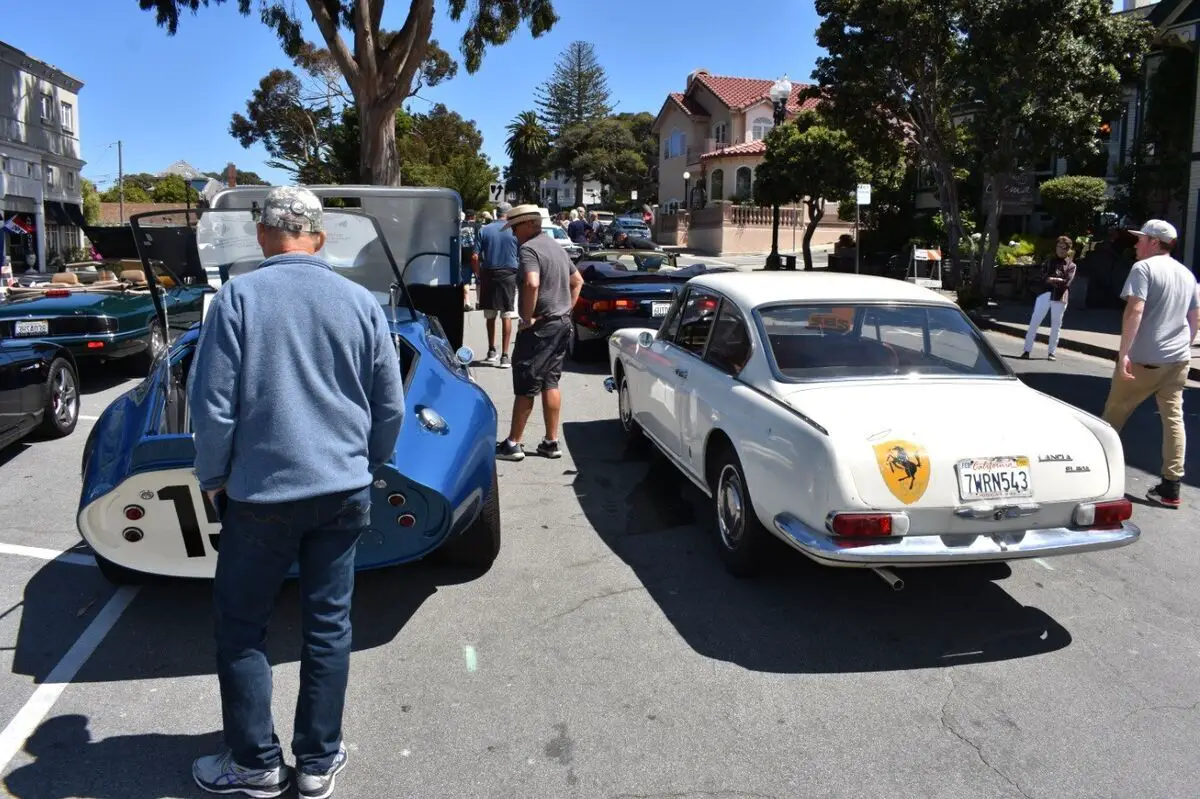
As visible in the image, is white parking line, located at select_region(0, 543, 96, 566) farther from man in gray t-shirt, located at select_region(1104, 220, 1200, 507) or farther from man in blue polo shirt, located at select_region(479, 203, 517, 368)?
man in blue polo shirt, located at select_region(479, 203, 517, 368)

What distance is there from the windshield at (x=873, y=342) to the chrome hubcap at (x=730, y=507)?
581mm

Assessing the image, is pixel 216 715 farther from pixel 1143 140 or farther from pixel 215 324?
pixel 1143 140

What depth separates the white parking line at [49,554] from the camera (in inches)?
198

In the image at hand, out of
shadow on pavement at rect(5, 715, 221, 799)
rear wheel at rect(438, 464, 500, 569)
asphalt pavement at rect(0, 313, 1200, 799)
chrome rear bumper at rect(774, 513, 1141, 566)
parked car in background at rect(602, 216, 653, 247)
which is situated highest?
parked car in background at rect(602, 216, 653, 247)

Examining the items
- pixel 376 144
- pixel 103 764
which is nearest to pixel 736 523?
pixel 103 764

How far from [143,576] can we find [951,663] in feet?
12.0

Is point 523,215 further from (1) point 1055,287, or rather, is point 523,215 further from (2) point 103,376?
(1) point 1055,287

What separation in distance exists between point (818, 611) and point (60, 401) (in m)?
6.37

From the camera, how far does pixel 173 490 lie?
3.82 meters

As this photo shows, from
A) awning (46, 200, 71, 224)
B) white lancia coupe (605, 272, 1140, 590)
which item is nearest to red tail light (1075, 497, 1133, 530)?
white lancia coupe (605, 272, 1140, 590)

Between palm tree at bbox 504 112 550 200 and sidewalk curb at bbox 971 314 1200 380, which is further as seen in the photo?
palm tree at bbox 504 112 550 200

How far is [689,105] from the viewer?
5344 centimetres

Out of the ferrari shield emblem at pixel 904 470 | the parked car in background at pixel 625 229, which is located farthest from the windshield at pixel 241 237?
the parked car in background at pixel 625 229

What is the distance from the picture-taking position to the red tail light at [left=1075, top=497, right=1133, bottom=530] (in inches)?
162
